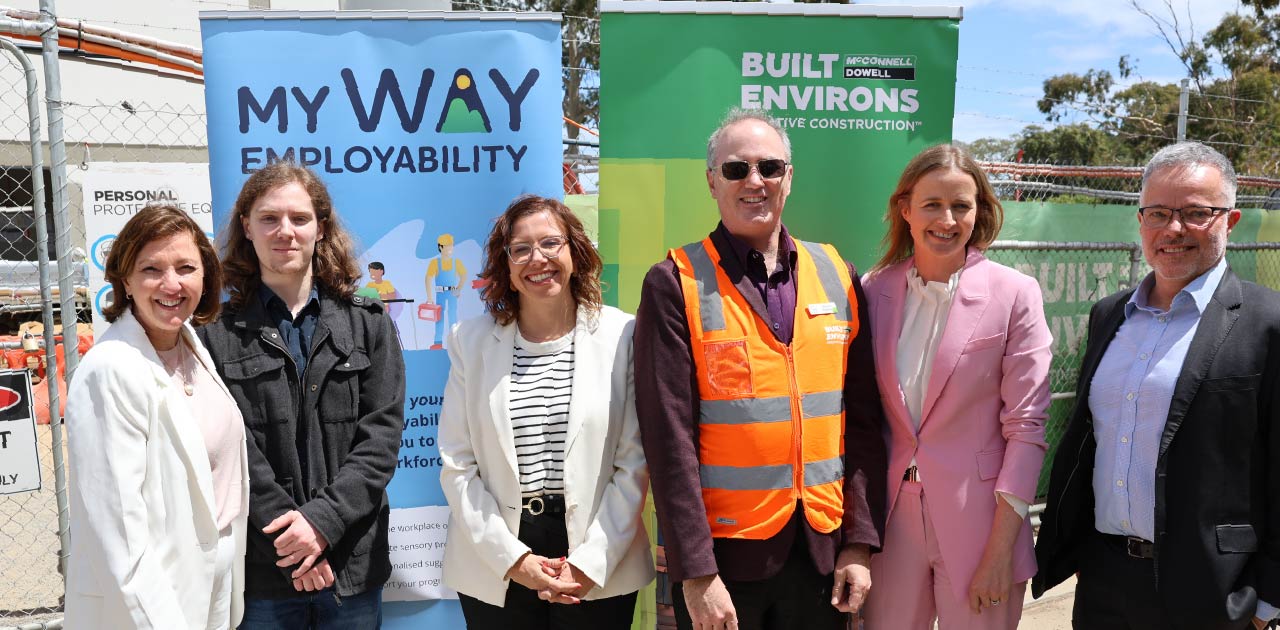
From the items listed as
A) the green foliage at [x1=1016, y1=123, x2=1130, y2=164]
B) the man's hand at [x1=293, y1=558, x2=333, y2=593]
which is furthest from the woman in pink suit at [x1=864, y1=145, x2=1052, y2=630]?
the green foliage at [x1=1016, y1=123, x2=1130, y2=164]

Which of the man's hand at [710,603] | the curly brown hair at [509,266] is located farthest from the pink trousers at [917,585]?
the curly brown hair at [509,266]

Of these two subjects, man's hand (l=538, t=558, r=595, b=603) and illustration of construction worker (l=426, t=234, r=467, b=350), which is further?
illustration of construction worker (l=426, t=234, r=467, b=350)

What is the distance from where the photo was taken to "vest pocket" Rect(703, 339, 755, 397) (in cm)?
236

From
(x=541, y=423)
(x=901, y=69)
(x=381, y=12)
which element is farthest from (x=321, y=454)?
(x=901, y=69)

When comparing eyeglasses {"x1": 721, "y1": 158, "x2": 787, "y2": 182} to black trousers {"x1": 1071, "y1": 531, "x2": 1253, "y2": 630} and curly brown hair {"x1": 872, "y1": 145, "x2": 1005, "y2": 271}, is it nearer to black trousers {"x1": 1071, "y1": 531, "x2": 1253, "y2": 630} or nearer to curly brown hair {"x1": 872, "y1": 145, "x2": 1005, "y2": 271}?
curly brown hair {"x1": 872, "y1": 145, "x2": 1005, "y2": 271}

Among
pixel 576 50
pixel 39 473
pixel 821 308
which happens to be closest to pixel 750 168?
pixel 821 308

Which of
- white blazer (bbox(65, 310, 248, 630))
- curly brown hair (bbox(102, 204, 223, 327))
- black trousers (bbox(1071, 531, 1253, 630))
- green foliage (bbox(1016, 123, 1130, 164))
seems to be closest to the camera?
white blazer (bbox(65, 310, 248, 630))

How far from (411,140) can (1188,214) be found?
97.4 inches

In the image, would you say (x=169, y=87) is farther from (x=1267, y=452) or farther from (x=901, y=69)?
(x=1267, y=452)

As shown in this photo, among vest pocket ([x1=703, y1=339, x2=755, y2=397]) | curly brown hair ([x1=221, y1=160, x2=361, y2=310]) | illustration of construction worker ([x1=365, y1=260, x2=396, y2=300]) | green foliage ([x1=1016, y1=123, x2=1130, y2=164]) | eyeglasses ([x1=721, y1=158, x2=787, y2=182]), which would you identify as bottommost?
vest pocket ([x1=703, y1=339, x2=755, y2=397])

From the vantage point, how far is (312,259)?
2625 millimetres

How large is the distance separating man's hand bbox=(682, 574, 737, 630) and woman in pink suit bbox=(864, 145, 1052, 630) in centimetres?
49

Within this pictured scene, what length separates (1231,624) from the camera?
7.12 ft

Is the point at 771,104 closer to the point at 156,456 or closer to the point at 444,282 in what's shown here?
the point at 444,282
